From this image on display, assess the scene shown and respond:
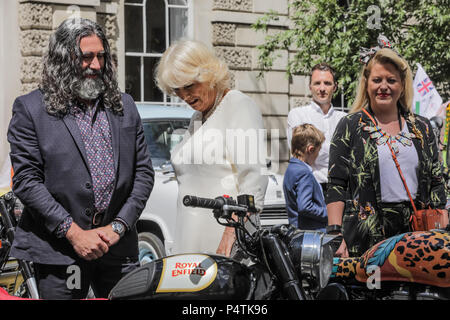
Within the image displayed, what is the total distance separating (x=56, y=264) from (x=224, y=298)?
42.1 inches

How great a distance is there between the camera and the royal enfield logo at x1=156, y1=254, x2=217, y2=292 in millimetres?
2533

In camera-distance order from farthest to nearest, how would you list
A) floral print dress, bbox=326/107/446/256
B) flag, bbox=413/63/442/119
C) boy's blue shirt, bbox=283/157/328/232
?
1. flag, bbox=413/63/442/119
2. boy's blue shirt, bbox=283/157/328/232
3. floral print dress, bbox=326/107/446/256

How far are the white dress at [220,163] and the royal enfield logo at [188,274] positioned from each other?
110 centimetres

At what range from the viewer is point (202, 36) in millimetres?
14219

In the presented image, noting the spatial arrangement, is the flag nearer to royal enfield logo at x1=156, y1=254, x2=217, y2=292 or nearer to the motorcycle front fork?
the motorcycle front fork

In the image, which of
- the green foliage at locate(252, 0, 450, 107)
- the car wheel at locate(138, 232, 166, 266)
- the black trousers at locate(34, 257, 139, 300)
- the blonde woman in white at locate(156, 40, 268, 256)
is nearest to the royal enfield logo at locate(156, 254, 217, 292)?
the black trousers at locate(34, 257, 139, 300)

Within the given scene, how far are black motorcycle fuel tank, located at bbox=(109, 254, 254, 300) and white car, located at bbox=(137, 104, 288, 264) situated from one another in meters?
4.24

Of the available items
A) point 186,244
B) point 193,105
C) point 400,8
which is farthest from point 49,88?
point 400,8

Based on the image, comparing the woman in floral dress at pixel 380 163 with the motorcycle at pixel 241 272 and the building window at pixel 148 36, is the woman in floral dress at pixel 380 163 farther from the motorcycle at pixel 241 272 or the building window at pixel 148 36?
the building window at pixel 148 36

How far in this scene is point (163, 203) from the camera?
7105 mm

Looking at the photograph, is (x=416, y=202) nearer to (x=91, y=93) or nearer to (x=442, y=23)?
(x=91, y=93)

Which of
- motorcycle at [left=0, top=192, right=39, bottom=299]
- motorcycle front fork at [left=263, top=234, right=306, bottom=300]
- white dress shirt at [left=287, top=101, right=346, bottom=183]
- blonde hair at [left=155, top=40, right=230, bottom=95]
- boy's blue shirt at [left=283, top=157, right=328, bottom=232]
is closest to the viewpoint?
motorcycle front fork at [left=263, top=234, right=306, bottom=300]

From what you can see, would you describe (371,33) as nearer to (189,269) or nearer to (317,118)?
(317,118)

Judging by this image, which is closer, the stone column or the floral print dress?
the floral print dress
